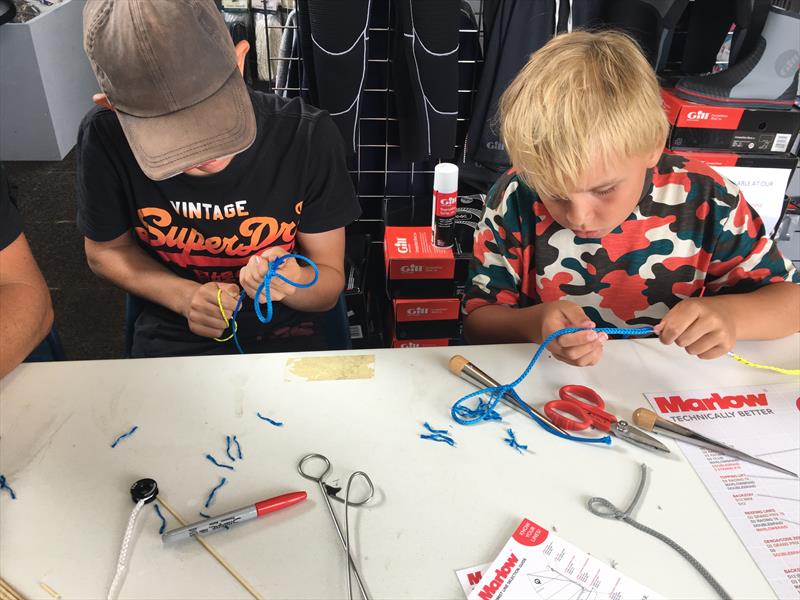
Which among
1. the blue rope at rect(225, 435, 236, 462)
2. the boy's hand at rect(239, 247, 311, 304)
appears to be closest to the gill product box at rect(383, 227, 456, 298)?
the boy's hand at rect(239, 247, 311, 304)

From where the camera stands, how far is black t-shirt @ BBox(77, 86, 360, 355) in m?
1.17

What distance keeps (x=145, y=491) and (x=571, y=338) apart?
62cm

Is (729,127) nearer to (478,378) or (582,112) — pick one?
(582,112)

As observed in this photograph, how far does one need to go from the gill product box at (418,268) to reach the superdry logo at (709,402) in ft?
2.98

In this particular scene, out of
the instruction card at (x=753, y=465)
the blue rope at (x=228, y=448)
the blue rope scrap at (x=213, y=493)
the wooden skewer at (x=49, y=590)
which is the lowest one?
the wooden skewer at (x=49, y=590)

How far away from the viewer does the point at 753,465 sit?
0.81 m

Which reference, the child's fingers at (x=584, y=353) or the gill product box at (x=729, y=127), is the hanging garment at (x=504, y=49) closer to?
the gill product box at (x=729, y=127)

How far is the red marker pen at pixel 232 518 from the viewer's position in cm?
71

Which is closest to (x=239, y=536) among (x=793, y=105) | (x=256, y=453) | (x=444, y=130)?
(x=256, y=453)

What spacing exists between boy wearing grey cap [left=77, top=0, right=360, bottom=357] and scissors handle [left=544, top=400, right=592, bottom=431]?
52cm

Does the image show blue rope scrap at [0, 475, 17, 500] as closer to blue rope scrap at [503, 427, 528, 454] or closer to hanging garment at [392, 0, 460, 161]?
blue rope scrap at [503, 427, 528, 454]

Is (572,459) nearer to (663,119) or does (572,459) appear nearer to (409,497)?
(409,497)

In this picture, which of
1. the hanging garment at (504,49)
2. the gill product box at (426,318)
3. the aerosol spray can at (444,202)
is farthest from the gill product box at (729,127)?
the gill product box at (426,318)

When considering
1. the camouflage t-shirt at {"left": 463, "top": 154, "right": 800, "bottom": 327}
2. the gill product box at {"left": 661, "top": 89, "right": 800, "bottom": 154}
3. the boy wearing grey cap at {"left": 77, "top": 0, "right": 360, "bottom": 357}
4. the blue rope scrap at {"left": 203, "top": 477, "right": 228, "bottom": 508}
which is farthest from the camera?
the gill product box at {"left": 661, "top": 89, "right": 800, "bottom": 154}
